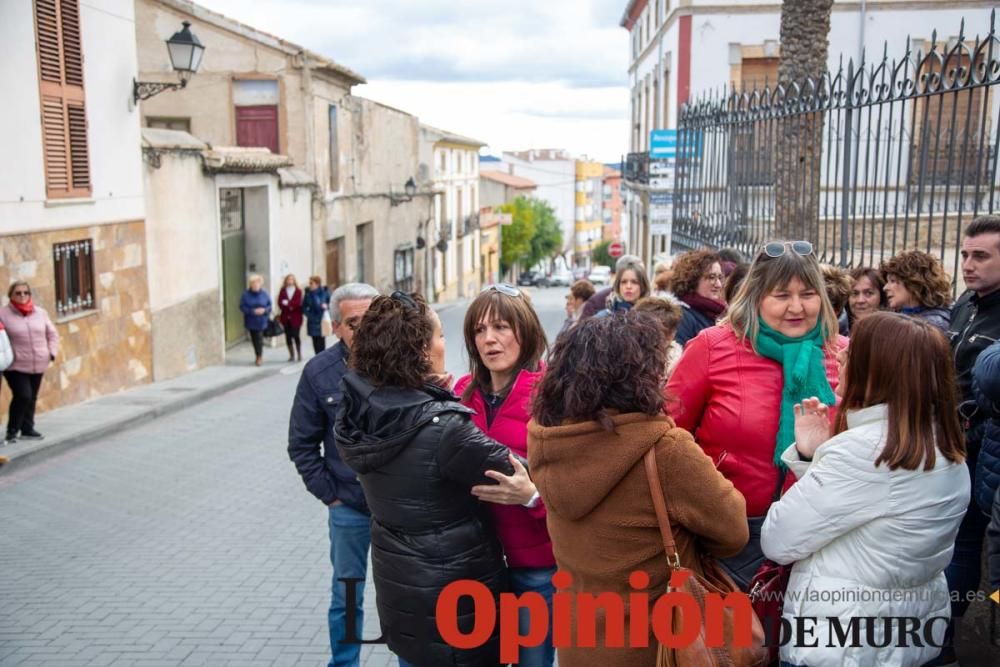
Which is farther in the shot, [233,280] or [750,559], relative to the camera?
[233,280]

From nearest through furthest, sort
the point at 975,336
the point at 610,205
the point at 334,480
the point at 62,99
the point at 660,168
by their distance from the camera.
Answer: the point at 975,336
the point at 334,480
the point at 62,99
the point at 660,168
the point at 610,205

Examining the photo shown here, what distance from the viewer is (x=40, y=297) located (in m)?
11.3

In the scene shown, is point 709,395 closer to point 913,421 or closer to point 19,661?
point 913,421

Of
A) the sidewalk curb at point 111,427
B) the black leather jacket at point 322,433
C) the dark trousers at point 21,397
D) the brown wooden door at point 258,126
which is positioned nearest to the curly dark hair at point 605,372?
the black leather jacket at point 322,433

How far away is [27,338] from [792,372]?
27.2ft

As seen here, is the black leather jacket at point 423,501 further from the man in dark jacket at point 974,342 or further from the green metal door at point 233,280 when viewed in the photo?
the green metal door at point 233,280

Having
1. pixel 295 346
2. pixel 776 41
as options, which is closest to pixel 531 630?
pixel 295 346

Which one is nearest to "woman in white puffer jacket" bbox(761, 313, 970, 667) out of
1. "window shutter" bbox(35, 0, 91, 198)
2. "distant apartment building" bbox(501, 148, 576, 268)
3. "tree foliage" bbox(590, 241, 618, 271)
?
"window shutter" bbox(35, 0, 91, 198)

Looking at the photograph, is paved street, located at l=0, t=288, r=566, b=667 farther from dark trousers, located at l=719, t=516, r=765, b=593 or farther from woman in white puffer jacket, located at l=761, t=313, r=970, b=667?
woman in white puffer jacket, located at l=761, t=313, r=970, b=667

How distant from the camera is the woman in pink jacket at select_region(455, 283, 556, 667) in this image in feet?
10.9

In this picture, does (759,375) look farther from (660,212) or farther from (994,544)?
(660,212)

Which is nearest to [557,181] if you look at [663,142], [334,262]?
[334,262]

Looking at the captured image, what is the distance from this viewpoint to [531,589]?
3430mm

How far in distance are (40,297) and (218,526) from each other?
5655mm
